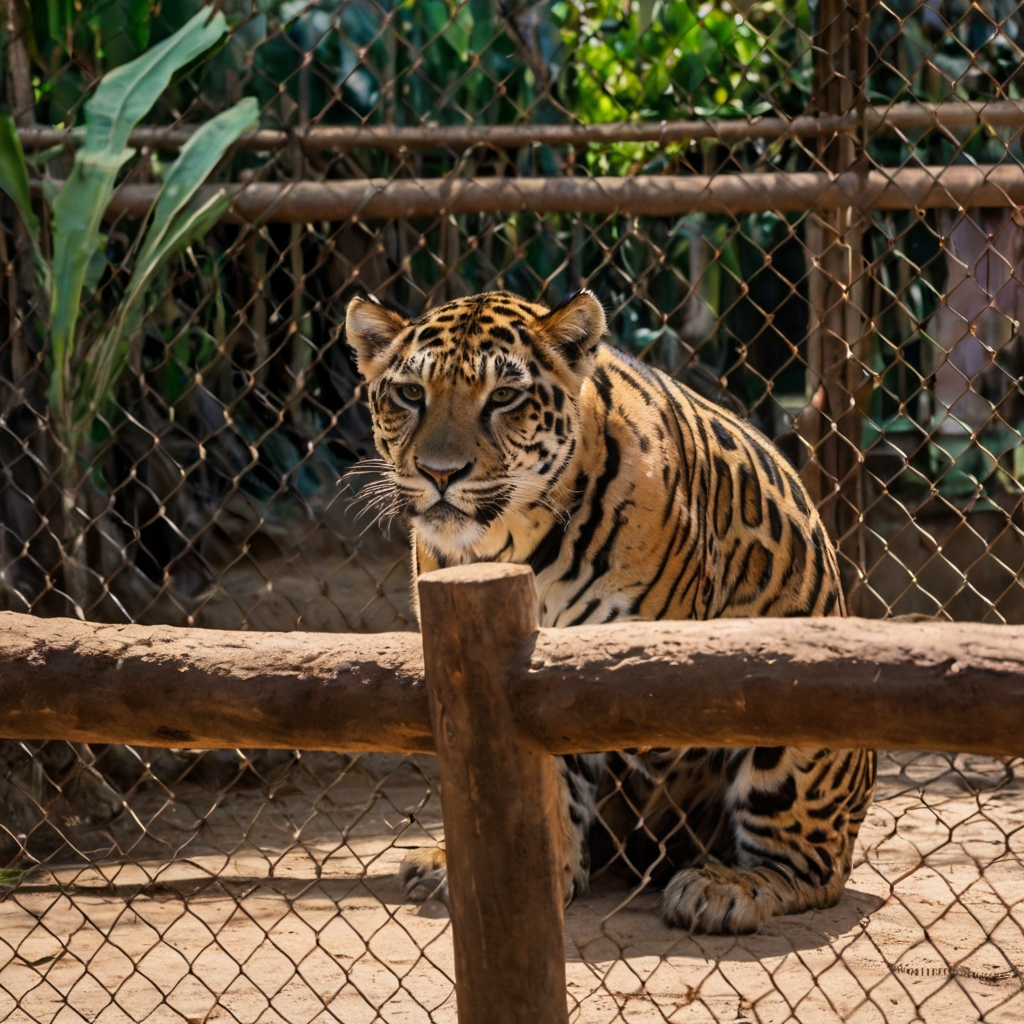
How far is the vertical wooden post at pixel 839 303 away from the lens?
14.2ft

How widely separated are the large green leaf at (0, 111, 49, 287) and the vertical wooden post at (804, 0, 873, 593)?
2384 millimetres

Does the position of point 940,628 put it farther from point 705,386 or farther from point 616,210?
point 705,386

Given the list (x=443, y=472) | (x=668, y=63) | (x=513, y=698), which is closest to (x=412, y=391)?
(x=443, y=472)

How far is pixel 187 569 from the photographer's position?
18.9 feet

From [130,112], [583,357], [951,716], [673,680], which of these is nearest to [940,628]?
[951,716]

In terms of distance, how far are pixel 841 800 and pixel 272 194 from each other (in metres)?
2.33

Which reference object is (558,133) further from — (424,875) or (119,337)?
(424,875)

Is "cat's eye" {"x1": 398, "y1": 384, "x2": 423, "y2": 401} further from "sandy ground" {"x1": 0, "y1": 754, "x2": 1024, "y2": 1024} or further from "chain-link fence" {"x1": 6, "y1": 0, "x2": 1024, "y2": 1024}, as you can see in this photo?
"sandy ground" {"x1": 0, "y1": 754, "x2": 1024, "y2": 1024}

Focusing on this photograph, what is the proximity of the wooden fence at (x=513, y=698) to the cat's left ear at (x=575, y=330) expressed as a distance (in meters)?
1.61

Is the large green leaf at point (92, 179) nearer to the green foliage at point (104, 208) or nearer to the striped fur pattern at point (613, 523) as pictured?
the green foliage at point (104, 208)

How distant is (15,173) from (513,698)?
3107 mm

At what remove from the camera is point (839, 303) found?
14.0 ft

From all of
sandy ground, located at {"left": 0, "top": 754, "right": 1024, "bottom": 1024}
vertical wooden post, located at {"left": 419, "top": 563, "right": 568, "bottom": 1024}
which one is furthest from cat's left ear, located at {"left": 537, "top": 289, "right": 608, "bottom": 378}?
vertical wooden post, located at {"left": 419, "top": 563, "right": 568, "bottom": 1024}

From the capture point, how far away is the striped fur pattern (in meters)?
3.40
